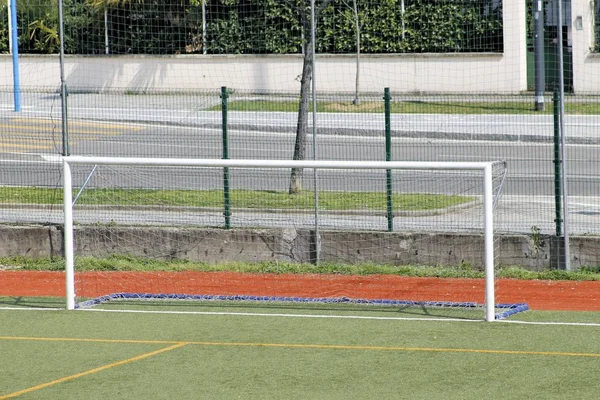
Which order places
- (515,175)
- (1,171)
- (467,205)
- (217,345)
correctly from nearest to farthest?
(217,345), (467,205), (515,175), (1,171)

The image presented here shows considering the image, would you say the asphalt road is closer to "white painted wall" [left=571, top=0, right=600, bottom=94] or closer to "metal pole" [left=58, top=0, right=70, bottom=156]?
"metal pole" [left=58, top=0, right=70, bottom=156]

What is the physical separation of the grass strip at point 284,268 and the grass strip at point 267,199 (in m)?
0.89

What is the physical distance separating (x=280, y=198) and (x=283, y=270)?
1.53 m

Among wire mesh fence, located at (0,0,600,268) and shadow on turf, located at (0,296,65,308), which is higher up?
wire mesh fence, located at (0,0,600,268)

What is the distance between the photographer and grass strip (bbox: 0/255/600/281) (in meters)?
13.2

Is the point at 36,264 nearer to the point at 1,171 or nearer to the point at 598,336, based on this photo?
the point at 1,171

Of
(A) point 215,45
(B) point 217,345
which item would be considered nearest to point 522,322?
(B) point 217,345

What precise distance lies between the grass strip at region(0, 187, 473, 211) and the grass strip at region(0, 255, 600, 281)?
2.93ft

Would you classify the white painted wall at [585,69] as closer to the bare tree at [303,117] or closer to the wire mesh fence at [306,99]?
the wire mesh fence at [306,99]

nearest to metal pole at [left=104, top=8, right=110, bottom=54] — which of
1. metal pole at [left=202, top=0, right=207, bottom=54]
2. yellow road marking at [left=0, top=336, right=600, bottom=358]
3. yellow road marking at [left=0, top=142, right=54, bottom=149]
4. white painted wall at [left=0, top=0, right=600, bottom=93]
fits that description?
white painted wall at [left=0, top=0, right=600, bottom=93]

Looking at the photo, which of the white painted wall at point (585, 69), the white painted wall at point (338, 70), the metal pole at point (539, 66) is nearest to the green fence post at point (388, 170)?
the metal pole at point (539, 66)

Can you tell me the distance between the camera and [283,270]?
545 inches

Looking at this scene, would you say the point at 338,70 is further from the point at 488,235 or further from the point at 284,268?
the point at 488,235

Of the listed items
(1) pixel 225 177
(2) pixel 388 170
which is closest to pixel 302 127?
(1) pixel 225 177
